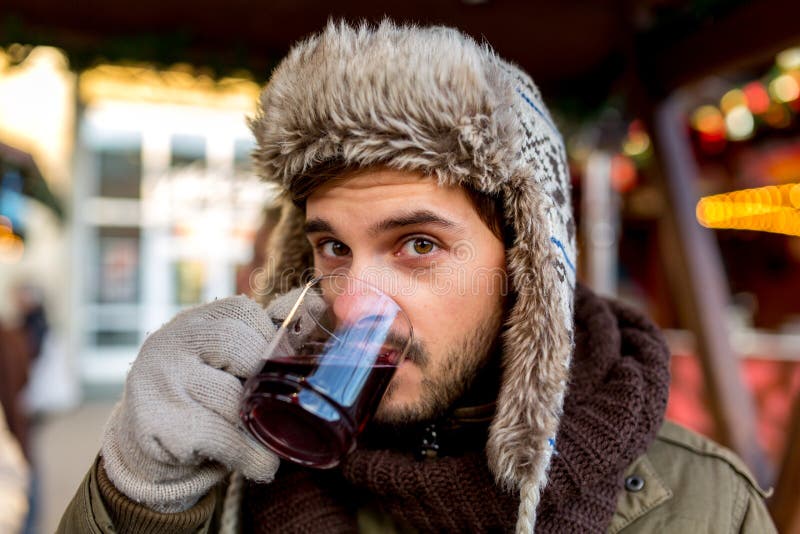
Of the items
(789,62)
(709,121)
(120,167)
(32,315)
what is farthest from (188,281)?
(789,62)

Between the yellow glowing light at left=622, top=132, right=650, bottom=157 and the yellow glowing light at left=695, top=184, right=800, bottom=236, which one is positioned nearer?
the yellow glowing light at left=622, top=132, right=650, bottom=157

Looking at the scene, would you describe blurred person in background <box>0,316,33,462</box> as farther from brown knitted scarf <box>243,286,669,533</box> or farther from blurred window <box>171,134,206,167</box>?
blurred window <box>171,134,206,167</box>

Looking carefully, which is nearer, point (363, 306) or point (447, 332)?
point (363, 306)

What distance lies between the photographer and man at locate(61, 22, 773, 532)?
130 centimetres

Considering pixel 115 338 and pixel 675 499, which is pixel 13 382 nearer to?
pixel 675 499

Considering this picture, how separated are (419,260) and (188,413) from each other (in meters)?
0.55

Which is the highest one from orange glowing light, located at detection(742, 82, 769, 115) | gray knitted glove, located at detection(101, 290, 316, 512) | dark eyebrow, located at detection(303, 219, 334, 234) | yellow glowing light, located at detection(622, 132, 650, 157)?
orange glowing light, located at detection(742, 82, 769, 115)

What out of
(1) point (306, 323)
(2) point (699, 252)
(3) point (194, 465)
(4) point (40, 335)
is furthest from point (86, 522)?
(4) point (40, 335)

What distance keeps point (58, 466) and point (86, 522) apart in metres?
5.61

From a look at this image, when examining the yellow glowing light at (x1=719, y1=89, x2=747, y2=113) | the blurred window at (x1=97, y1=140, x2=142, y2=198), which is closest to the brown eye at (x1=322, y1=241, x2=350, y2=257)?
the yellow glowing light at (x1=719, y1=89, x2=747, y2=113)

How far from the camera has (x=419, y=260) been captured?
1374 millimetres

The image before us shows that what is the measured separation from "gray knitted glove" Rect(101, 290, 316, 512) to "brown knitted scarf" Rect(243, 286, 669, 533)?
22 centimetres

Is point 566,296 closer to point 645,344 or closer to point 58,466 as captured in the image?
point 645,344

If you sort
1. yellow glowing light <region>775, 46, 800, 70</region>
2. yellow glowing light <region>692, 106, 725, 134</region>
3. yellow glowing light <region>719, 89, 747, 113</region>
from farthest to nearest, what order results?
yellow glowing light <region>692, 106, 725, 134</region> < yellow glowing light <region>719, 89, 747, 113</region> < yellow glowing light <region>775, 46, 800, 70</region>
